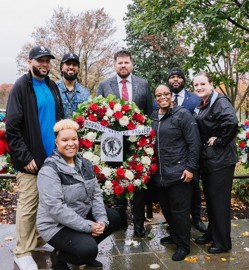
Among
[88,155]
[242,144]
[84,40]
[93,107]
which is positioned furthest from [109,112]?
[84,40]

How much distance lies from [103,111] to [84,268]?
1907 mm

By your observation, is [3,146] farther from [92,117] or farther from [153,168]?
[153,168]

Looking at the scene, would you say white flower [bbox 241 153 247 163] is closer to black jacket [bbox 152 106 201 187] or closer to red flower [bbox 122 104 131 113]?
black jacket [bbox 152 106 201 187]

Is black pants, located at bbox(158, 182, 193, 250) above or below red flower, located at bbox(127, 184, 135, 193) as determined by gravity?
below

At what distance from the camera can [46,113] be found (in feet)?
13.9

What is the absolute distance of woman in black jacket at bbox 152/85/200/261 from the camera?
439 cm

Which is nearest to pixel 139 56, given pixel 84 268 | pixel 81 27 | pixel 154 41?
pixel 154 41

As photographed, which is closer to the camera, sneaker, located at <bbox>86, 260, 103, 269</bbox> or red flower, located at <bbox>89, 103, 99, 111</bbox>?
sneaker, located at <bbox>86, 260, 103, 269</bbox>

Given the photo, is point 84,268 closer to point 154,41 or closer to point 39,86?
point 39,86

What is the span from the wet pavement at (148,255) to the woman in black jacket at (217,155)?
0.21 metres

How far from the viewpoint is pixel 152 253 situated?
4738 millimetres

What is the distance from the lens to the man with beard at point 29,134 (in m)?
4.05

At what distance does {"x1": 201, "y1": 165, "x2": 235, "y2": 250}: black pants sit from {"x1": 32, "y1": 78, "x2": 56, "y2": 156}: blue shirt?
1966 mm

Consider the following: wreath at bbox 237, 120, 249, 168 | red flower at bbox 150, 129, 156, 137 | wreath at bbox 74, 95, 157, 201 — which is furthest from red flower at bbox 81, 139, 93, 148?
wreath at bbox 237, 120, 249, 168
